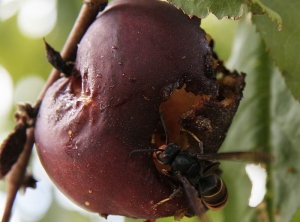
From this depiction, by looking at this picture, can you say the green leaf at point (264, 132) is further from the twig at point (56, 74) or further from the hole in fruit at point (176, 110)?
the twig at point (56, 74)

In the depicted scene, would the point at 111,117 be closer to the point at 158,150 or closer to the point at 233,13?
the point at 158,150

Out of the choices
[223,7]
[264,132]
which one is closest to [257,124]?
[264,132]

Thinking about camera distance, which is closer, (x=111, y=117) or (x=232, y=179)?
(x=111, y=117)

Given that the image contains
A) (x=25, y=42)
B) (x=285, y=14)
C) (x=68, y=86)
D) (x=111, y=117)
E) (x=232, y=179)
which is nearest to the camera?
(x=111, y=117)

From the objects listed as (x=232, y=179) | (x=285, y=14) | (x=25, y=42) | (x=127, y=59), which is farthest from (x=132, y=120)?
(x=25, y=42)

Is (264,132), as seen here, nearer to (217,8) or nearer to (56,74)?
(217,8)
